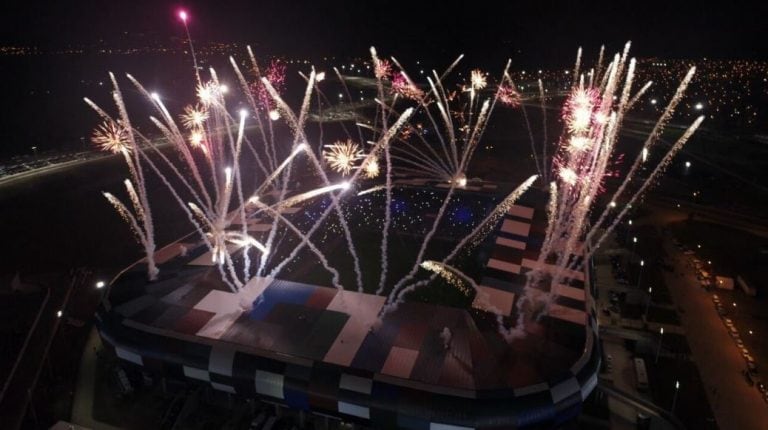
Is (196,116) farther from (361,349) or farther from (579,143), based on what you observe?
(579,143)

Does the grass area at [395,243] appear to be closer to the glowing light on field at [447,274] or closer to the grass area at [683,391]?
the glowing light on field at [447,274]

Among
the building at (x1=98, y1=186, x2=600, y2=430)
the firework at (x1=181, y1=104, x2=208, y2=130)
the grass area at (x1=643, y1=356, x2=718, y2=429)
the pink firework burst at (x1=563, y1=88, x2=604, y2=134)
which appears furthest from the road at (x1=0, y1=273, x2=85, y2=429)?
the pink firework burst at (x1=563, y1=88, x2=604, y2=134)

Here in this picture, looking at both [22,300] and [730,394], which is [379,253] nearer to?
[730,394]

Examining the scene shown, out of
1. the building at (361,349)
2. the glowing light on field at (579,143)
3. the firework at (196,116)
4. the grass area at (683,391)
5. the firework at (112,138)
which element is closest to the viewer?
the building at (361,349)

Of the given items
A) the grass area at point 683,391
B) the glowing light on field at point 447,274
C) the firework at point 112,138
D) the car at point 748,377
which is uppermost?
the firework at point 112,138

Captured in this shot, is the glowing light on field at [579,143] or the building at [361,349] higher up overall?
the glowing light on field at [579,143]

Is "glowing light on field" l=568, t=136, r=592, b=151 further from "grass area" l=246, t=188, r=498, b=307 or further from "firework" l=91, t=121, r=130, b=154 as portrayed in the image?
"firework" l=91, t=121, r=130, b=154

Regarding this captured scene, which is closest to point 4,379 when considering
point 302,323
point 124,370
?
point 124,370

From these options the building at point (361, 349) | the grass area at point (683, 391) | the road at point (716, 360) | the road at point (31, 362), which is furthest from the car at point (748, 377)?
the road at point (31, 362)
